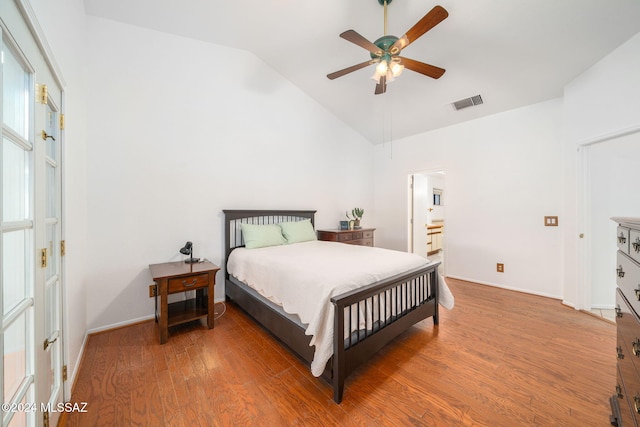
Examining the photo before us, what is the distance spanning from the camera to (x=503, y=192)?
373 cm

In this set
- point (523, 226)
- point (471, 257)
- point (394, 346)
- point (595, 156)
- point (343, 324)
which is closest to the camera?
point (343, 324)

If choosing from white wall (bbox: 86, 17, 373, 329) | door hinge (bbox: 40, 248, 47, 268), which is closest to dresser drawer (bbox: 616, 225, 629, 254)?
door hinge (bbox: 40, 248, 47, 268)

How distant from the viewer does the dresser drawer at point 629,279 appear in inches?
41.9

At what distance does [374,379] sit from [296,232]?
2.16 metres

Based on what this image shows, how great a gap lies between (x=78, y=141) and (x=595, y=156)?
524cm

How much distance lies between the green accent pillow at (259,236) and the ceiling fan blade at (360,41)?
2.29m

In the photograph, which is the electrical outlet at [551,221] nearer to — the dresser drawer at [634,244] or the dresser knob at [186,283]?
the dresser drawer at [634,244]

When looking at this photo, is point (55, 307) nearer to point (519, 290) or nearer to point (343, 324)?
point (343, 324)

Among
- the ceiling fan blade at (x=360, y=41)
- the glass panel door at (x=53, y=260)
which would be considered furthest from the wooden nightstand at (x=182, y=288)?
the ceiling fan blade at (x=360, y=41)

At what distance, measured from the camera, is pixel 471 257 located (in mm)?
4066

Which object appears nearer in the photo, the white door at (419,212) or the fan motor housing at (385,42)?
the fan motor housing at (385,42)

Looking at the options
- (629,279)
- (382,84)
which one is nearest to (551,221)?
(629,279)

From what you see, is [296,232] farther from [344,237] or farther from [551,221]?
[551,221]

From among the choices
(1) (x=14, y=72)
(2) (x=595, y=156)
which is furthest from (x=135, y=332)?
(2) (x=595, y=156)
